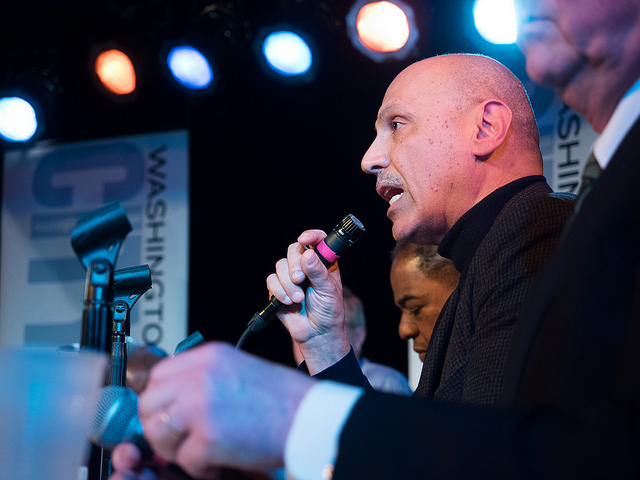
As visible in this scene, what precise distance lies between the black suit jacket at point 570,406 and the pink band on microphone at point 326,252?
100 centimetres

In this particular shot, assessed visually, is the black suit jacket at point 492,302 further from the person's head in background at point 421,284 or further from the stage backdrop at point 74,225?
the stage backdrop at point 74,225

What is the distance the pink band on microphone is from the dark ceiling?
252 centimetres

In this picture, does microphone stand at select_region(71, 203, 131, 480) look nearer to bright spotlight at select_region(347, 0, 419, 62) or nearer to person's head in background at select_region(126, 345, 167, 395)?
person's head in background at select_region(126, 345, 167, 395)

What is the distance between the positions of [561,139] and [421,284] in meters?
1.54

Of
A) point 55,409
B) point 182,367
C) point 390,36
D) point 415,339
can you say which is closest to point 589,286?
point 182,367

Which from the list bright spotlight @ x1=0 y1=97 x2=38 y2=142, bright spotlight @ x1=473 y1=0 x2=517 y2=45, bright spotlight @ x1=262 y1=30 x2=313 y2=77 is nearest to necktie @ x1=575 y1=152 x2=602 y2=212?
bright spotlight @ x1=473 y1=0 x2=517 y2=45

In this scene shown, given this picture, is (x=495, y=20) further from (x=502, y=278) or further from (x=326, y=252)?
(x=502, y=278)

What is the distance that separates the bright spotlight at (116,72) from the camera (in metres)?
4.54

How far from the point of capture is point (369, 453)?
2.27 feet

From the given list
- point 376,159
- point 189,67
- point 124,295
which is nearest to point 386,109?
point 376,159

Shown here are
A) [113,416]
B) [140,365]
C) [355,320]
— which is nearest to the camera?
[113,416]

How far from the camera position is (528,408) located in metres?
0.71

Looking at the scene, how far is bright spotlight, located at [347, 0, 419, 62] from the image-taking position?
12.5 ft

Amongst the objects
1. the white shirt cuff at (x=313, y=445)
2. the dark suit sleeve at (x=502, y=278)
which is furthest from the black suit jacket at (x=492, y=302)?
the white shirt cuff at (x=313, y=445)
